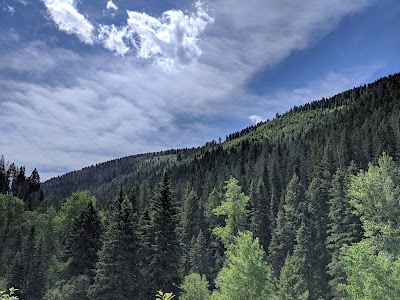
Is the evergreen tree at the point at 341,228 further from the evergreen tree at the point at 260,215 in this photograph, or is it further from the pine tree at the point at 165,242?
the evergreen tree at the point at 260,215

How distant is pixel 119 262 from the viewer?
1417 inches

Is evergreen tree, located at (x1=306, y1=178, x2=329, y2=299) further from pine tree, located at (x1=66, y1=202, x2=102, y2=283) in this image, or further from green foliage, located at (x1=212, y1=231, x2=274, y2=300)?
pine tree, located at (x1=66, y1=202, x2=102, y2=283)

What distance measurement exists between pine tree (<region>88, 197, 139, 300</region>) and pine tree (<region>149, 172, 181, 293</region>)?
2.27 metres

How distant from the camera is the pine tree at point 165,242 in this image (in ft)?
120

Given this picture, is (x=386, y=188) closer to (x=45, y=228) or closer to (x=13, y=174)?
(x=45, y=228)

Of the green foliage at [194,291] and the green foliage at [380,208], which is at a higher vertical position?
the green foliage at [380,208]

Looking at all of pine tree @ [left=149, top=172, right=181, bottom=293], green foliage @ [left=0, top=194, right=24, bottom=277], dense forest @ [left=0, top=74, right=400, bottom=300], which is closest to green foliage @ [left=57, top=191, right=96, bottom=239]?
dense forest @ [left=0, top=74, right=400, bottom=300]

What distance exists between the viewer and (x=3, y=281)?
5606 cm

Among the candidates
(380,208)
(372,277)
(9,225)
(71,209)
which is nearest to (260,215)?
(71,209)

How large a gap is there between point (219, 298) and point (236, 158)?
16677 centimetres

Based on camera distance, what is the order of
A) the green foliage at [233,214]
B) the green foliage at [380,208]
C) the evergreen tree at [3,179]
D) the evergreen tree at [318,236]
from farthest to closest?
the evergreen tree at [3,179] → the evergreen tree at [318,236] → the green foliage at [233,214] → the green foliage at [380,208]

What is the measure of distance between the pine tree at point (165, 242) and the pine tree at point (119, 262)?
2268 mm

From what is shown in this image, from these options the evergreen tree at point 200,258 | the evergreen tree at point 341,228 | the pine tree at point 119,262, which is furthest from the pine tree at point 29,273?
the evergreen tree at point 341,228

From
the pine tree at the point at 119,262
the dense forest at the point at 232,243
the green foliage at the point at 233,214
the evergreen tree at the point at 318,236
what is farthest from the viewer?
the evergreen tree at the point at 318,236
